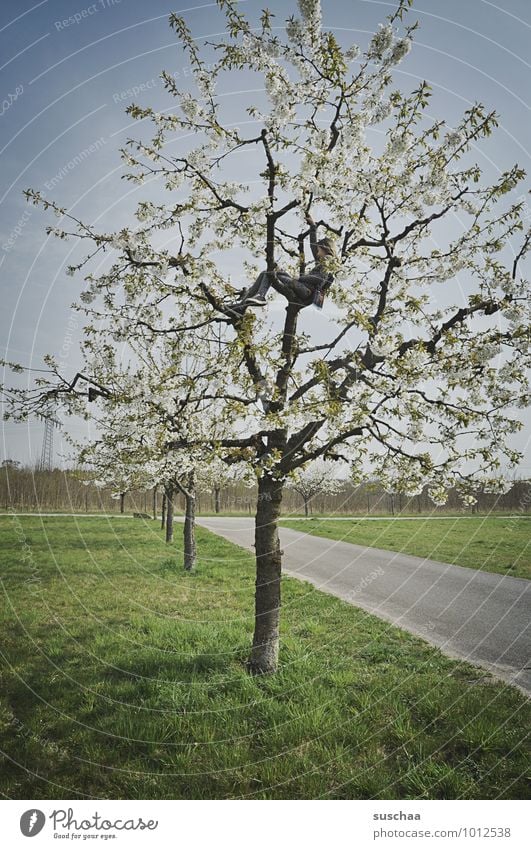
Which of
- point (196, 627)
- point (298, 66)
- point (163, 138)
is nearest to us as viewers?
point (298, 66)

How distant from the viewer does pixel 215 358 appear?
6535 millimetres

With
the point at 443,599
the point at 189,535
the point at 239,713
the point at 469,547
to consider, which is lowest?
the point at 469,547

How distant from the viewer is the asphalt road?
7.13 m

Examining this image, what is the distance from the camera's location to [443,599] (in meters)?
10.5

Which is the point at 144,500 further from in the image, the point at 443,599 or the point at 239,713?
the point at 239,713

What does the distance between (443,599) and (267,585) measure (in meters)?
6.17

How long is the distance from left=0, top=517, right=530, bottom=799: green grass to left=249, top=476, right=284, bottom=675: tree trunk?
265 millimetres

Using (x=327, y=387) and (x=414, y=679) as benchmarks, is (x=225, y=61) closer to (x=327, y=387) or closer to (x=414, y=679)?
(x=327, y=387)

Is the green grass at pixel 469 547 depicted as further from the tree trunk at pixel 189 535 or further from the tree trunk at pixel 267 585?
the tree trunk at pixel 267 585

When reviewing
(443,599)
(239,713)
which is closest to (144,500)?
(443,599)

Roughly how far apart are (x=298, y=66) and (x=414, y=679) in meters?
7.15

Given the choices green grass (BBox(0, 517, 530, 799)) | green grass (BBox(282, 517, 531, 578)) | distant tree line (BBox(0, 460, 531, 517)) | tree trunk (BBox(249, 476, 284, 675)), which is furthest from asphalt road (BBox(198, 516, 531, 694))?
distant tree line (BBox(0, 460, 531, 517))

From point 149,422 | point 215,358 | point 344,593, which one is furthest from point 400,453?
point 344,593

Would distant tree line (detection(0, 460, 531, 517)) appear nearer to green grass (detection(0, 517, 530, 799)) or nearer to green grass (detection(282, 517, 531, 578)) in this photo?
green grass (detection(282, 517, 531, 578))
